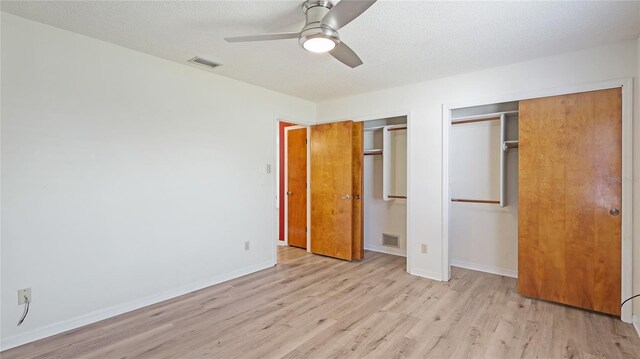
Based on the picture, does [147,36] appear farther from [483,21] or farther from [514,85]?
[514,85]

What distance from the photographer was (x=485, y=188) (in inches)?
158

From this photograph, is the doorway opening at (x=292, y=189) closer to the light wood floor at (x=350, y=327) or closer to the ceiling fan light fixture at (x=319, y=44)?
the light wood floor at (x=350, y=327)

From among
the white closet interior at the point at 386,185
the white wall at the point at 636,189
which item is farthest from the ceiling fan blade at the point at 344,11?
the white closet interior at the point at 386,185

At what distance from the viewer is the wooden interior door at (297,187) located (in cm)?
511

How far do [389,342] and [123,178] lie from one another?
2633 mm

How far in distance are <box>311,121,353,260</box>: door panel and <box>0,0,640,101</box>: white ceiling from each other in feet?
4.34

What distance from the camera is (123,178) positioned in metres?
2.81

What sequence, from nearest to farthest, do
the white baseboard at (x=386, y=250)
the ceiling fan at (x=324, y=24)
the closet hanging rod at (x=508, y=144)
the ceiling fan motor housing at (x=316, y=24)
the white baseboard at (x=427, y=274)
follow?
the ceiling fan at (x=324, y=24), the ceiling fan motor housing at (x=316, y=24), the closet hanging rod at (x=508, y=144), the white baseboard at (x=427, y=274), the white baseboard at (x=386, y=250)

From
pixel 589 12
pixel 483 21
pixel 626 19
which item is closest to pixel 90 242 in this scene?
pixel 483 21

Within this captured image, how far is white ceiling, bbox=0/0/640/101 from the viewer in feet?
6.97

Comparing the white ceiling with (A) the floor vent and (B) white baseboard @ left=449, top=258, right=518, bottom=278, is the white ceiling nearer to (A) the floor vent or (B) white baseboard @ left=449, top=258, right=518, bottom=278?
(B) white baseboard @ left=449, top=258, right=518, bottom=278

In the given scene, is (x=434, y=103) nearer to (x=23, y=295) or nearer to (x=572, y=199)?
(x=572, y=199)

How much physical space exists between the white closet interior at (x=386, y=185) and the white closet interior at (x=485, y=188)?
736mm

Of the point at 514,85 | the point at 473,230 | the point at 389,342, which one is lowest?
the point at 389,342
